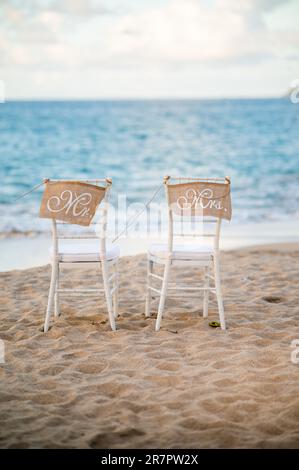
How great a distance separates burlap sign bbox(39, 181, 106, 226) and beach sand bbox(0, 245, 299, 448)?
80cm

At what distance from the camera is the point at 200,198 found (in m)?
4.05

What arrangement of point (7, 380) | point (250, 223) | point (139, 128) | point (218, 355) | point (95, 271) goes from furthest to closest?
point (139, 128) → point (250, 223) → point (95, 271) → point (218, 355) → point (7, 380)

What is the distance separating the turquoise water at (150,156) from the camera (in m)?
11.6

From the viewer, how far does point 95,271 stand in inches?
241

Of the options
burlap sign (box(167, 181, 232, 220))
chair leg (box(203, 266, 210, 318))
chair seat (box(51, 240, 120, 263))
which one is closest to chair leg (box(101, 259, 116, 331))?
chair seat (box(51, 240, 120, 263))

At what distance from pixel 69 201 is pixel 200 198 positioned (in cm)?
84

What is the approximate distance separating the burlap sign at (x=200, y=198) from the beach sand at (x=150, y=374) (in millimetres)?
820

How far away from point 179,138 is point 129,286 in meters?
22.1

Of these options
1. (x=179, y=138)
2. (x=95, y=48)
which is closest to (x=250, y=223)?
(x=179, y=138)

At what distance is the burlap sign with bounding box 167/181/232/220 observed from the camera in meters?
4.04

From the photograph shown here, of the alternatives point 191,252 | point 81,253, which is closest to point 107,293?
point 81,253

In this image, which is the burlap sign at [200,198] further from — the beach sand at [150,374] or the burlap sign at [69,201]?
the beach sand at [150,374]

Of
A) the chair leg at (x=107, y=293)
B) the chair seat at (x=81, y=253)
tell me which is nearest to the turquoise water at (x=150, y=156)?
the chair seat at (x=81, y=253)

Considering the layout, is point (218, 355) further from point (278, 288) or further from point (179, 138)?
point (179, 138)
